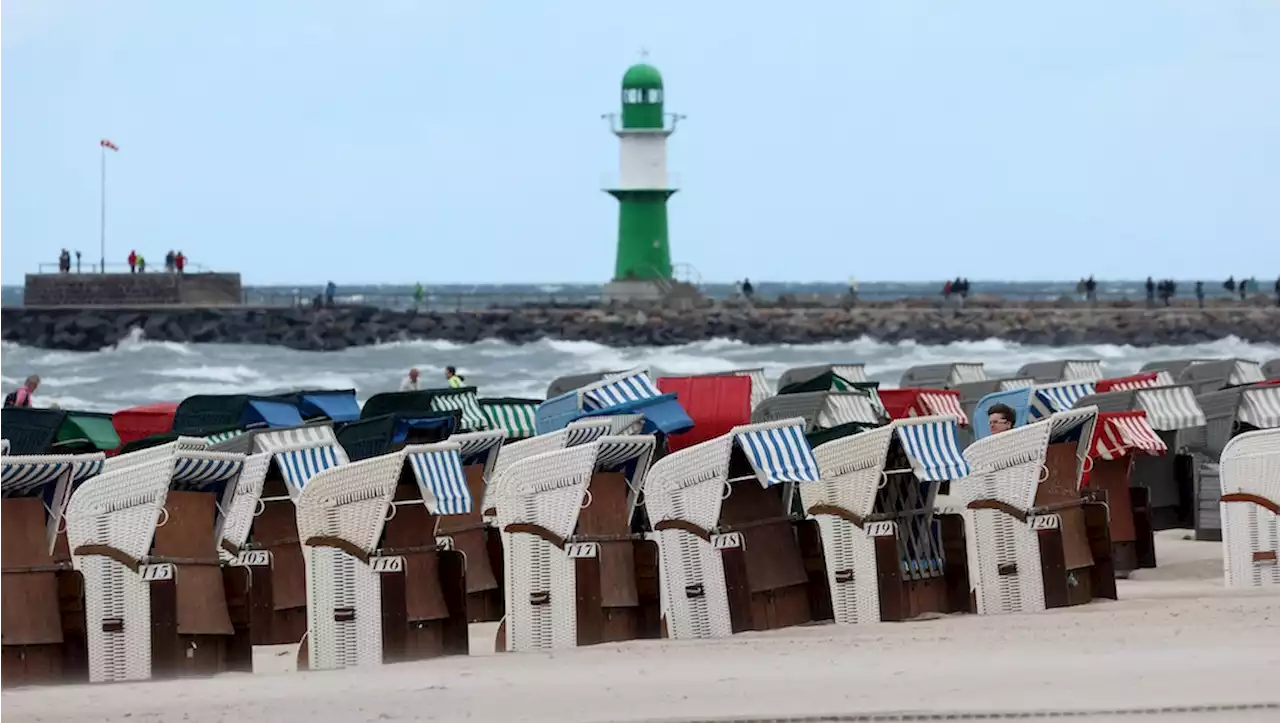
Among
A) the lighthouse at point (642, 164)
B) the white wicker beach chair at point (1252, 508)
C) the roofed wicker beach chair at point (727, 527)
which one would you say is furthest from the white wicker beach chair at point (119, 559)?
the lighthouse at point (642, 164)

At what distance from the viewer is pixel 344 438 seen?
13289 mm

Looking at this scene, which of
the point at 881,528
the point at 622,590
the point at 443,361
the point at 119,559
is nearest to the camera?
the point at 119,559

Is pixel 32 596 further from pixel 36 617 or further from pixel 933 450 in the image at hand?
pixel 933 450

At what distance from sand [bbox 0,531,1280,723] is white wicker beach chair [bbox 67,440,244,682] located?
269 mm

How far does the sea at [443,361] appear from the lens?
47781 millimetres

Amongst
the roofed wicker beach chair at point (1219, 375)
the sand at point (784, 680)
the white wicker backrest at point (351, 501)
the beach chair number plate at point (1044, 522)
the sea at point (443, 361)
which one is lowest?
the sand at point (784, 680)

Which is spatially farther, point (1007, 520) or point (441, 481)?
point (1007, 520)

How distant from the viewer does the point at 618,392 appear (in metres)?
15.7

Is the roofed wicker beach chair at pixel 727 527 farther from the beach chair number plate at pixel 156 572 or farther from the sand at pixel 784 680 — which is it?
the beach chair number plate at pixel 156 572

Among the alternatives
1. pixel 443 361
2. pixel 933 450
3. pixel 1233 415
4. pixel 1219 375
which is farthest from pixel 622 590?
pixel 443 361

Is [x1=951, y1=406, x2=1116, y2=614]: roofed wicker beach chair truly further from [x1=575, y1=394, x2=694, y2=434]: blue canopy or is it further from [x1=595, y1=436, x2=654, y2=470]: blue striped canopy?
[x1=575, y1=394, x2=694, y2=434]: blue canopy

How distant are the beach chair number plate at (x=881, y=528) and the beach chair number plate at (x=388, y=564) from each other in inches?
95.7

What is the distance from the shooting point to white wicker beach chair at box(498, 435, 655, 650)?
9.78 meters

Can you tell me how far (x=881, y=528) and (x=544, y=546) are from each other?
6.02 ft
